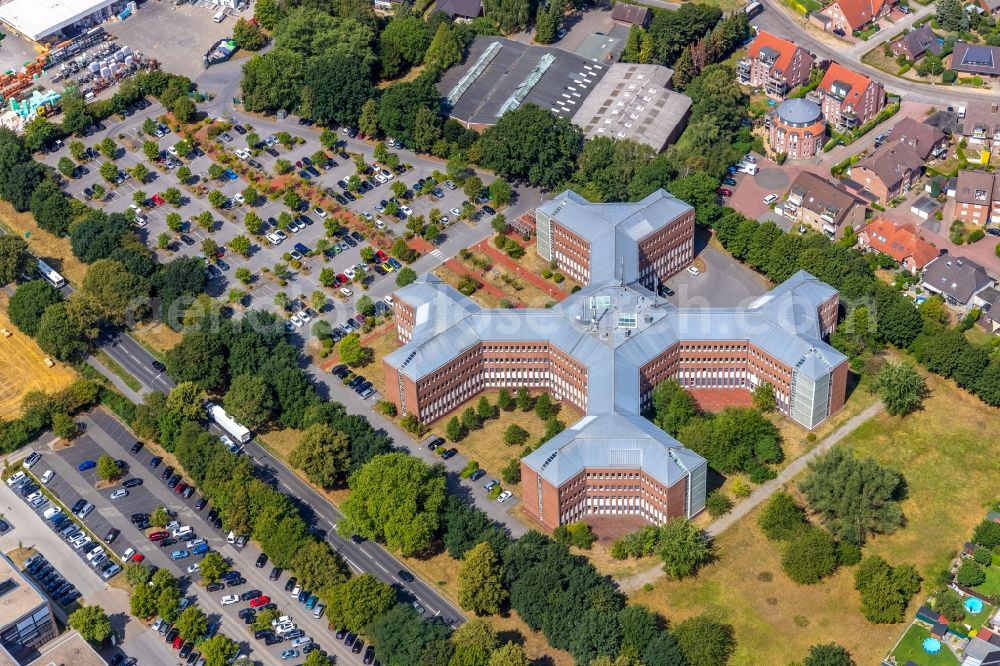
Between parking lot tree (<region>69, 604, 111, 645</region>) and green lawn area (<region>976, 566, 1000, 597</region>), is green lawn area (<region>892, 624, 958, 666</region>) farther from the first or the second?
parking lot tree (<region>69, 604, 111, 645</region>)

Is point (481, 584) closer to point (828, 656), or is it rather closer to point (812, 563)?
point (812, 563)

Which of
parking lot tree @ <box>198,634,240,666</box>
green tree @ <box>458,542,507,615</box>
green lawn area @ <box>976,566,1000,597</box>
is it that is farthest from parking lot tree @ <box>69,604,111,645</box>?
green lawn area @ <box>976,566,1000,597</box>

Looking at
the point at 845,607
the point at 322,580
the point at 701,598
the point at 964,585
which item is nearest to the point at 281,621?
the point at 322,580

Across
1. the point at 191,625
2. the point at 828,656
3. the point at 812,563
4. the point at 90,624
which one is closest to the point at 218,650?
the point at 191,625

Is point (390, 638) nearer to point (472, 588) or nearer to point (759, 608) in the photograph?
point (472, 588)

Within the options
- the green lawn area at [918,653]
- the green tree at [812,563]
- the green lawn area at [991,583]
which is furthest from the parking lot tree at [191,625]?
the green lawn area at [991,583]

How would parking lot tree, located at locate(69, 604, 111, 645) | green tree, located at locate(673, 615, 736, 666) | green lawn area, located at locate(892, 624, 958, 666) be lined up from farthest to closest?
parking lot tree, located at locate(69, 604, 111, 645)
green lawn area, located at locate(892, 624, 958, 666)
green tree, located at locate(673, 615, 736, 666)
